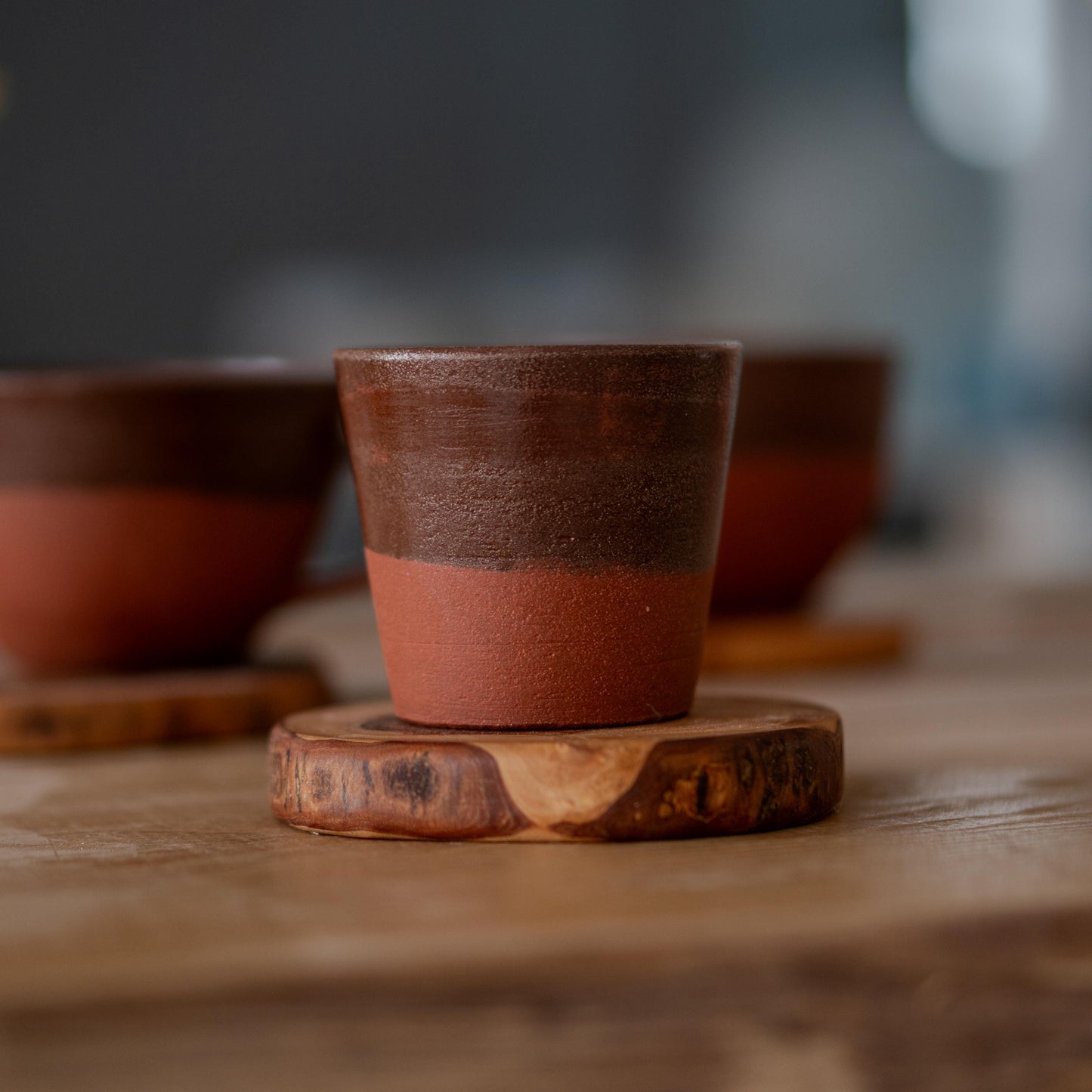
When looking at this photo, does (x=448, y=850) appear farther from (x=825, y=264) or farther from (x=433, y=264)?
(x=825, y=264)

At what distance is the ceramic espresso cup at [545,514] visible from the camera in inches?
14.8

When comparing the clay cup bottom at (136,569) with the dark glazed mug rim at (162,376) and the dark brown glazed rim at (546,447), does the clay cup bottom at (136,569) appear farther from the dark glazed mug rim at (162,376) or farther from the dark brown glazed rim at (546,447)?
the dark brown glazed rim at (546,447)

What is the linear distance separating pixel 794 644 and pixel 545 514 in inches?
16.1

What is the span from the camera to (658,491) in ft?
1.27

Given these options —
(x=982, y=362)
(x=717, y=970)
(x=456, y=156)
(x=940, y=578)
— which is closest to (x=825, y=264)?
(x=982, y=362)

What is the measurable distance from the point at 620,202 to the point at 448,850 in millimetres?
3618

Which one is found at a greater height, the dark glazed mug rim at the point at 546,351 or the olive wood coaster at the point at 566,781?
the dark glazed mug rim at the point at 546,351

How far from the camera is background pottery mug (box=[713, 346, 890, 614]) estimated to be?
2.52 feet

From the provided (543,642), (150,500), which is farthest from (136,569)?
(543,642)

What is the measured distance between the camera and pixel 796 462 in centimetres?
77

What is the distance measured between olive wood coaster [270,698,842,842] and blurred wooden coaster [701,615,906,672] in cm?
36

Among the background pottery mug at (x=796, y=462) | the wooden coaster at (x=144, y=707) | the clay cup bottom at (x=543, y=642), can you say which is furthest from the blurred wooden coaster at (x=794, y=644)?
the clay cup bottom at (x=543, y=642)

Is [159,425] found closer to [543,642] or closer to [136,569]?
[136,569]

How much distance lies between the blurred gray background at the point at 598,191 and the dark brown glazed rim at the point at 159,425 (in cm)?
242
